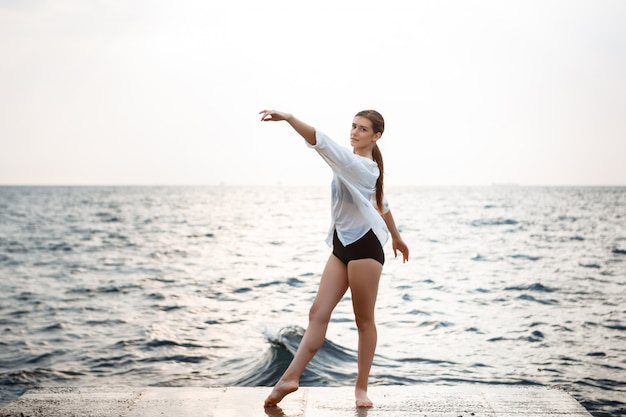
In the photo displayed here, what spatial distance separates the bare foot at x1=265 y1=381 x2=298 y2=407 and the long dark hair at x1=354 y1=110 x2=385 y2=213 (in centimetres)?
141

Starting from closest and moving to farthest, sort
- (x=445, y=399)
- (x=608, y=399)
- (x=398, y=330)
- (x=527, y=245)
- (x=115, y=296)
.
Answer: (x=445, y=399)
(x=608, y=399)
(x=398, y=330)
(x=115, y=296)
(x=527, y=245)

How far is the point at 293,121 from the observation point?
13.6 ft

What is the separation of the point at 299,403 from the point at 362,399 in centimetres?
47

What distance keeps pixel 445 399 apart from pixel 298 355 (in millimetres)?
1209

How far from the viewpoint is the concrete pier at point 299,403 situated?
4.85 metres

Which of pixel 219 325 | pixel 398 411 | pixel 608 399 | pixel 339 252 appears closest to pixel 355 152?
pixel 339 252

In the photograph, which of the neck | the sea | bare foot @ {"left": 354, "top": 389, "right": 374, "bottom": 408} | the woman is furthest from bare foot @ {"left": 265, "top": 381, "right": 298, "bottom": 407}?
the sea

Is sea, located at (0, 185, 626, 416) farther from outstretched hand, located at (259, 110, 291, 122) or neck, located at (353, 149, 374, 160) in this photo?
outstretched hand, located at (259, 110, 291, 122)

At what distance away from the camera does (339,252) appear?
480cm

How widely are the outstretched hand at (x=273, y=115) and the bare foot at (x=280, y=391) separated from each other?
6.26ft

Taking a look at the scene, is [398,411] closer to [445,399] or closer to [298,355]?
[445,399]

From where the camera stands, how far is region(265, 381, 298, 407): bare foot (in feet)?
16.0

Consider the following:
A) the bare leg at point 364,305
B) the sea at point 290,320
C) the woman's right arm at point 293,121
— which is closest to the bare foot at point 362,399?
the bare leg at point 364,305

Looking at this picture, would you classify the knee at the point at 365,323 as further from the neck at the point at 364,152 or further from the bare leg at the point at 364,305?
the neck at the point at 364,152
